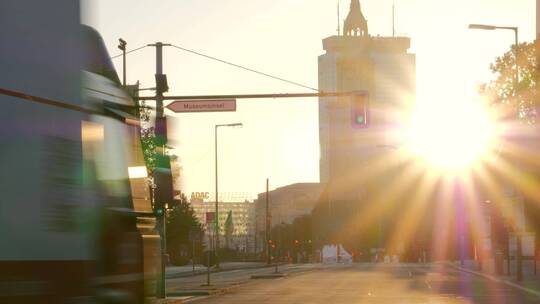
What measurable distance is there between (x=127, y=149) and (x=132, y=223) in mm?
749

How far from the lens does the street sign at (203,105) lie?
88.8 feet

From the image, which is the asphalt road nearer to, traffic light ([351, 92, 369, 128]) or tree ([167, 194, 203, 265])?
traffic light ([351, 92, 369, 128])

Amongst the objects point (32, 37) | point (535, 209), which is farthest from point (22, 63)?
point (535, 209)

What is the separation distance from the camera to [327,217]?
602ft

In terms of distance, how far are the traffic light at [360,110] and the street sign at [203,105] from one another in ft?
10.5

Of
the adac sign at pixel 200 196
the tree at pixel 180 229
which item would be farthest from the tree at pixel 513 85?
the adac sign at pixel 200 196

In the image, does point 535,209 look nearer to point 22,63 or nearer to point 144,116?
point 144,116

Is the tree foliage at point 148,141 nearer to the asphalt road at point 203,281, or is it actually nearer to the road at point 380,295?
the road at point 380,295

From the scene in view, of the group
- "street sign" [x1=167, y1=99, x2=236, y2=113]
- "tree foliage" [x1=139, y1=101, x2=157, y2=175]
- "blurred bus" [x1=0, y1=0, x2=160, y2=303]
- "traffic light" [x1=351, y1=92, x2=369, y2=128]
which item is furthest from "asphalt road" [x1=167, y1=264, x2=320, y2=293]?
"blurred bus" [x1=0, y1=0, x2=160, y2=303]

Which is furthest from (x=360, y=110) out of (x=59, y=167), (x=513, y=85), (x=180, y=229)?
(x=180, y=229)

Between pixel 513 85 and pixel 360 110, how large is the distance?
27762 millimetres

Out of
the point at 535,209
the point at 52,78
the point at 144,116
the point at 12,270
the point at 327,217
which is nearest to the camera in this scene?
the point at 12,270

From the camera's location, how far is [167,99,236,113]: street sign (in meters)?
27.1

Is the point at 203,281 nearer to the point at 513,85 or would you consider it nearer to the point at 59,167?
the point at 513,85
